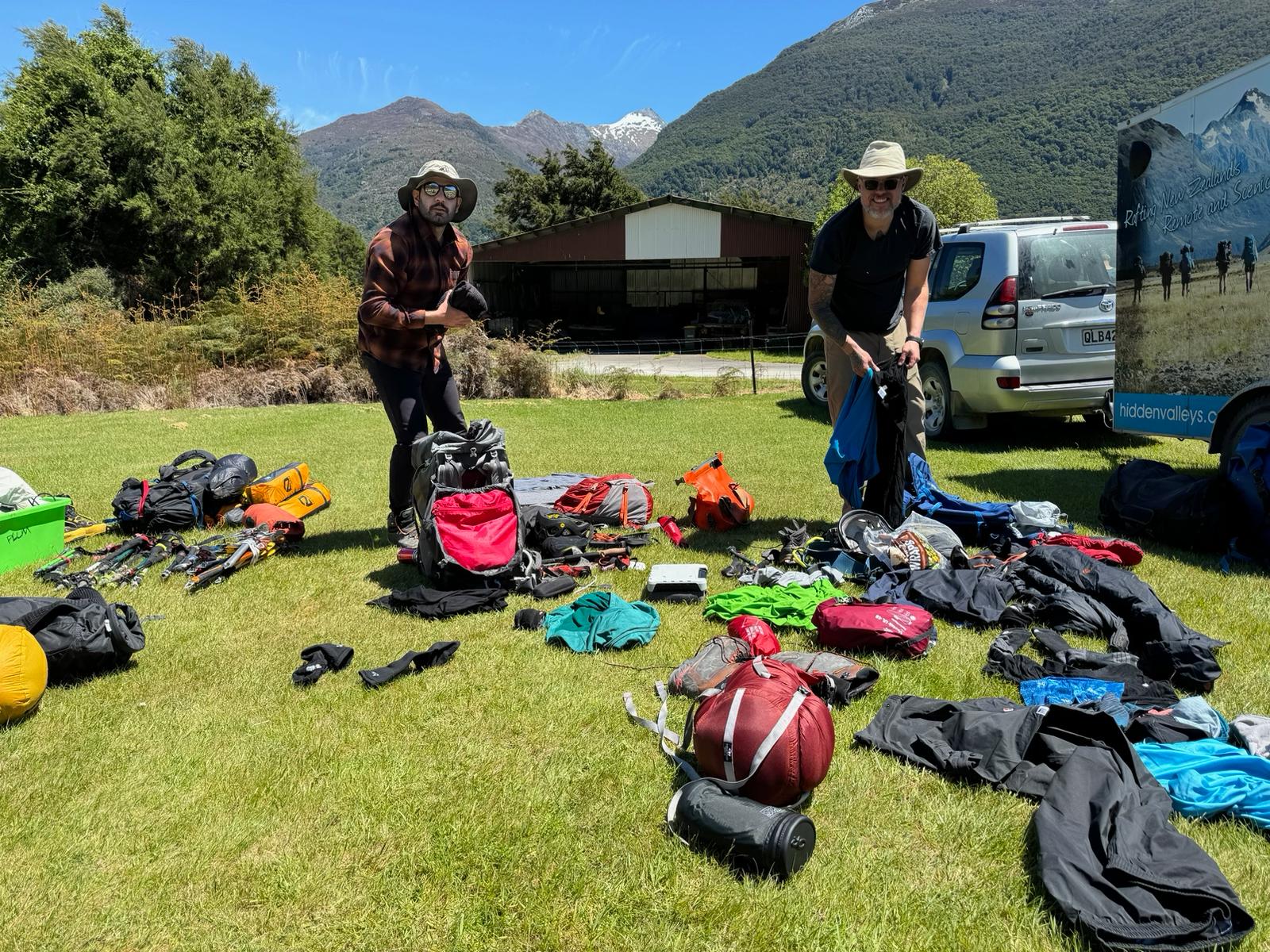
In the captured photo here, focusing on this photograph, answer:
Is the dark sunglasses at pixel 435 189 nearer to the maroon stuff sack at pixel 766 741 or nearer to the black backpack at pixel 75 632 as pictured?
the black backpack at pixel 75 632

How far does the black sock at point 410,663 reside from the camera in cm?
360

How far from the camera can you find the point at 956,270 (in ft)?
27.7

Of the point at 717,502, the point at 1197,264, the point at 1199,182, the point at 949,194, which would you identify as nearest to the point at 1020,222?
the point at 1199,182

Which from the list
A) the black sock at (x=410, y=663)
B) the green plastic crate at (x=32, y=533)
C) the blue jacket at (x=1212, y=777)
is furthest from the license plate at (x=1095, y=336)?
the green plastic crate at (x=32, y=533)

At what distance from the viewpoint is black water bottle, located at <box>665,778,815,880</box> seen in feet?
7.77

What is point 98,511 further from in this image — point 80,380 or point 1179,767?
point 80,380

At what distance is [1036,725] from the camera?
2916mm

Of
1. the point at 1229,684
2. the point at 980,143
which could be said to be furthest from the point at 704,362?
the point at 980,143

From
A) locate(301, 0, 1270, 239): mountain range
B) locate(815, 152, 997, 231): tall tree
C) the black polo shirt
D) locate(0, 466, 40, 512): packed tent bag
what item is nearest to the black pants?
locate(0, 466, 40, 512): packed tent bag

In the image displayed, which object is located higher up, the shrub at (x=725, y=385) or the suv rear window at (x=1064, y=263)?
the suv rear window at (x=1064, y=263)

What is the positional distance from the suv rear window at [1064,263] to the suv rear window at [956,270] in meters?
0.42

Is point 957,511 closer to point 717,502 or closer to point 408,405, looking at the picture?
point 717,502

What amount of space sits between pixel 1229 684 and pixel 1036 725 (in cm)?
117

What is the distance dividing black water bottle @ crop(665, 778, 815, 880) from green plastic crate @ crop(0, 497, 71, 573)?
15.5 ft
